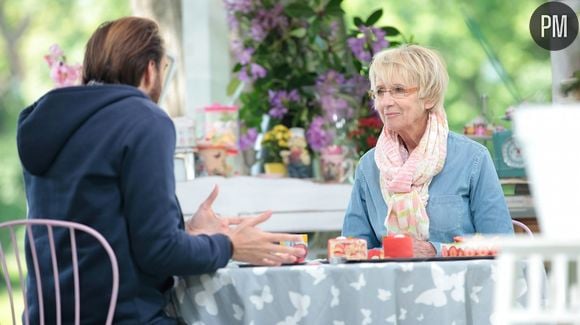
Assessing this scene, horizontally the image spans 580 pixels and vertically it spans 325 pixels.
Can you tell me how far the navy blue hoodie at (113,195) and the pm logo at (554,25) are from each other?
3124 mm

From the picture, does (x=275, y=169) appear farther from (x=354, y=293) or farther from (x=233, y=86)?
(x=354, y=293)

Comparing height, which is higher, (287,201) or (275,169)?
(275,169)

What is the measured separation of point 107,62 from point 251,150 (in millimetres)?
2658

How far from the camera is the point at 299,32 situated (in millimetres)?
5543

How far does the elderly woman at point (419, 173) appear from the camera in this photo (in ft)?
10.8

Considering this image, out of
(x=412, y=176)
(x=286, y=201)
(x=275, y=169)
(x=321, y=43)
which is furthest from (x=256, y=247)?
(x=321, y=43)

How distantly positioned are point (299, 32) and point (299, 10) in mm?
101

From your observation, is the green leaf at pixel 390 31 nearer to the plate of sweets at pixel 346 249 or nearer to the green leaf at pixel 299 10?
the green leaf at pixel 299 10

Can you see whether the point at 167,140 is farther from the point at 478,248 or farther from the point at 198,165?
the point at 198,165

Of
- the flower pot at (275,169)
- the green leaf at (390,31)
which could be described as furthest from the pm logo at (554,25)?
the flower pot at (275,169)

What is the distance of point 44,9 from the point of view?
10.2m

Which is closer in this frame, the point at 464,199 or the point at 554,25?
the point at 464,199

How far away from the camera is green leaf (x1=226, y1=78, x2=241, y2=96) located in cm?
561

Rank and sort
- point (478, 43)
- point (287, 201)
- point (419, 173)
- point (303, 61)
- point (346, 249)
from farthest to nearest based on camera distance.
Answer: point (478, 43) → point (303, 61) → point (287, 201) → point (419, 173) → point (346, 249)
